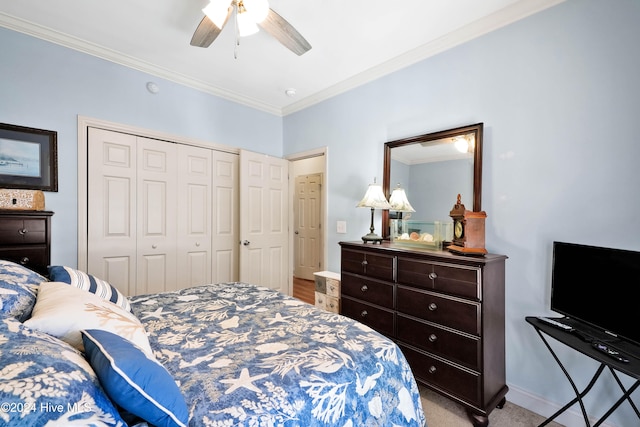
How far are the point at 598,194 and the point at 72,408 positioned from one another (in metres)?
2.51

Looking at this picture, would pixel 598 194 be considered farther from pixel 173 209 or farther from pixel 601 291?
pixel 173 209

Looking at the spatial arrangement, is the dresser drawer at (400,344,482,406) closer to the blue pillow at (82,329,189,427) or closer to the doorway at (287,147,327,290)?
the blue pillow at (82,329,189,427)

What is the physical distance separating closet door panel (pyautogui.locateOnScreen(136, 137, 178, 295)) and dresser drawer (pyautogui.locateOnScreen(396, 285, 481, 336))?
244 cm

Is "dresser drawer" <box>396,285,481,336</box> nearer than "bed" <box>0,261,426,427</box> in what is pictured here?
No

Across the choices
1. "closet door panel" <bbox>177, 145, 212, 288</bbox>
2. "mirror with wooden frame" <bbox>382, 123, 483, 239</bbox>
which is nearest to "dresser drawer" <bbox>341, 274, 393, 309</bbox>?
"mirror with wooden frame" <bbox>382, 123, 483, 239</bbox>

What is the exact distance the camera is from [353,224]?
321cm

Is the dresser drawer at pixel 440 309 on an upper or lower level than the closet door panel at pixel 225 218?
lower

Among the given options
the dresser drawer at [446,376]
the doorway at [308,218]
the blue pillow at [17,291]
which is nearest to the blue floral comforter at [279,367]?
the blue pillow at [17,291]

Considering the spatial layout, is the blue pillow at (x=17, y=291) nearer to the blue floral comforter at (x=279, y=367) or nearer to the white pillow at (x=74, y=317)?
the white pillow at (x=74, y=317)

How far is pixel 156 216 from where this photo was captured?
3072 mm

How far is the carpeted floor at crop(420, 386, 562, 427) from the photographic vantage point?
1.84 meters

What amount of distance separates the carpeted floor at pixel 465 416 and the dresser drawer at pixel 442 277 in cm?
82

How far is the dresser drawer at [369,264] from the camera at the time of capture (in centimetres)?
224

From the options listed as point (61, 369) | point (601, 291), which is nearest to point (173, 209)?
point (61, 369)
